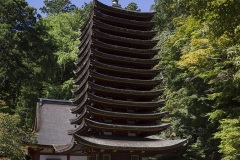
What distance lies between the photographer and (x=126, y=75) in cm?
2164

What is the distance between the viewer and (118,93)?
19844 mm

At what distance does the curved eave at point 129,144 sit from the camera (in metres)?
15.9

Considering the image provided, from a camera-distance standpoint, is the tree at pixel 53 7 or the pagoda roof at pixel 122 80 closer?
the pagoda roof at pixel 122 80

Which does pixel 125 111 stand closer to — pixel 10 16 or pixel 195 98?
pixel 195 98

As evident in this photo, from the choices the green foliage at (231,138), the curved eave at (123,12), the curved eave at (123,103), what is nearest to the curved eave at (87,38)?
the curved eave at (123,12)

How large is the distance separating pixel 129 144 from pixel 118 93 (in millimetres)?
4057

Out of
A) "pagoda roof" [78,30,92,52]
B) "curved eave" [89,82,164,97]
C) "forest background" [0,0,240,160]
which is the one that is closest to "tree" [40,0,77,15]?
"forest background" [0,0,240,160]

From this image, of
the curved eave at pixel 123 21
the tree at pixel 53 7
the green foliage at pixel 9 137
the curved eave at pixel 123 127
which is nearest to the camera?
the green foliage at pixel 9 137

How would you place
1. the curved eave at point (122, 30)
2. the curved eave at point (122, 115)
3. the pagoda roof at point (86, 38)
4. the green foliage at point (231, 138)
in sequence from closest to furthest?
the green foliage at point (231, 138)
the curved eave at point (122, 115)
the pagoda roof at point (86, 38)
the curved eave at point (122, 30)

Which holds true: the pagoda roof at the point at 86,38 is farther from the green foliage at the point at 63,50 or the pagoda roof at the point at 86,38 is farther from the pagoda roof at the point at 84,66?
the green foliage at the point at 63,50

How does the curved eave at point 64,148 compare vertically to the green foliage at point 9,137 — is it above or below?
below

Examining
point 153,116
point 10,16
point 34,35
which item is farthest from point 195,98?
point 10,16

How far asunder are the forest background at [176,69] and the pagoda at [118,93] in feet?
7.18

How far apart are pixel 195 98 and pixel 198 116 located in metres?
1.41
